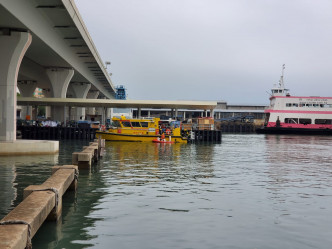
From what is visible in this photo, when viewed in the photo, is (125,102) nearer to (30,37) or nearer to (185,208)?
(30,37)

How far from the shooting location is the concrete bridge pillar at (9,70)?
26312 mm

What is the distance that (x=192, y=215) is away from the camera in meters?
11.7

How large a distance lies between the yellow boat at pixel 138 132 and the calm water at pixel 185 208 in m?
24.3

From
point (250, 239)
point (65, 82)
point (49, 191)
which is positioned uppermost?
point (65, 82)

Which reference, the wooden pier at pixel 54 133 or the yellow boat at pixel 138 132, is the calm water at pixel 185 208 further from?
the wooden pier at pixel 54 133

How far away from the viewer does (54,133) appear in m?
50.6

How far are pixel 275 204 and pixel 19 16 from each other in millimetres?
18089

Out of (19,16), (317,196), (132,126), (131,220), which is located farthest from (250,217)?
(132,126)

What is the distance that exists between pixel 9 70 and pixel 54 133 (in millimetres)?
24542

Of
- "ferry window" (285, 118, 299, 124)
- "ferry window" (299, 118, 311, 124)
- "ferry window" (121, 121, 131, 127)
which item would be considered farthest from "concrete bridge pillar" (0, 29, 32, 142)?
"ferry window" (299, 118, 311, 124)

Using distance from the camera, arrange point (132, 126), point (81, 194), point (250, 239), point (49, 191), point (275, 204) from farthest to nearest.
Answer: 1. point (132, 126)
2. point (81, 194)
3. point (275, 204)
4. point (49, 191)
5. point (250, 239)

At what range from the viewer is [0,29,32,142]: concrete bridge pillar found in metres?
26.3

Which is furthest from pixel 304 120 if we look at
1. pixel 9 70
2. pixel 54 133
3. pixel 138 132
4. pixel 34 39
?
pixel 9 70

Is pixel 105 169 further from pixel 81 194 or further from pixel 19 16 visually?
pixel 19 16
